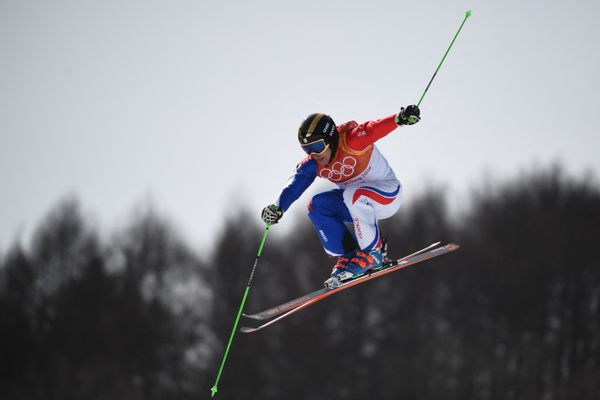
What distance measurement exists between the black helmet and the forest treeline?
1071 inches

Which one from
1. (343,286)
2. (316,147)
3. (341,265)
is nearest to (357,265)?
(341,265)

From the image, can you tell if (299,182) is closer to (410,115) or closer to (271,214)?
(271,214)

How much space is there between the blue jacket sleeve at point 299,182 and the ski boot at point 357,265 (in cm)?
127

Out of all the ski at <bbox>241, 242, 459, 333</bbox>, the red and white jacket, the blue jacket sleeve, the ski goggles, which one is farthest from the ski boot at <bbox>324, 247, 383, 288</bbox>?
the ski goggles

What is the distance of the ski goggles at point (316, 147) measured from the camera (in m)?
8.90

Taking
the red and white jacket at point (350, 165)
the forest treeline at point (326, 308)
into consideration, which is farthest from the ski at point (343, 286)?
the forest treeline at point (326, 308)

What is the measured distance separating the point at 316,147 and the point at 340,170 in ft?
2.06

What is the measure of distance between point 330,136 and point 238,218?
1209 inches

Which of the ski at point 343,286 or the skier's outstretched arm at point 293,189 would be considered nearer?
the skier's outstretched arm at point 293,189

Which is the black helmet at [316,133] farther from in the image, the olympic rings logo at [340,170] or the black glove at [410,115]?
the black glove at [410,115]

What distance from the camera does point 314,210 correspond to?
9.79 meters

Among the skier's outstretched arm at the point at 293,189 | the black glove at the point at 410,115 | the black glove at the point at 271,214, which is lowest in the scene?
the black glove at the point at 271,214

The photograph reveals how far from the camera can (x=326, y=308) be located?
39031 millimetres

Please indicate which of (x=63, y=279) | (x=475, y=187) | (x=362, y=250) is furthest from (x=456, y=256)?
(x=362, y=250)
